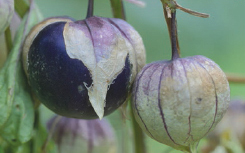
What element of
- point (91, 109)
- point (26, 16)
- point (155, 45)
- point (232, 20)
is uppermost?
point (26, 16)

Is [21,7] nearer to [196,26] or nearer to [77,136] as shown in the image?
[77,136]

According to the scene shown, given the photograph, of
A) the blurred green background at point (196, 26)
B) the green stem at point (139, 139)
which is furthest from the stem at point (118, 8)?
the blurred green background at point (196, 26)

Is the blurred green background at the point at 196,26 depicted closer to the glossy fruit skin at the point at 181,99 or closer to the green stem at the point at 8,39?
the green stem at the point at 8,39

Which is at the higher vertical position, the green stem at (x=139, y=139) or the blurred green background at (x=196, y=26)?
the green stem at (x=139, y=139)

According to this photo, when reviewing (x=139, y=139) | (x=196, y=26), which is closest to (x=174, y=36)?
(x=139, y=139)

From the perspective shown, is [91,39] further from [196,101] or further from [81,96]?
[196,101]

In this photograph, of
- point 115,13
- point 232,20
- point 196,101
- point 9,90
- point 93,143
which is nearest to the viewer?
point 196,101

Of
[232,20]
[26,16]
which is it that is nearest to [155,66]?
[26,16]
